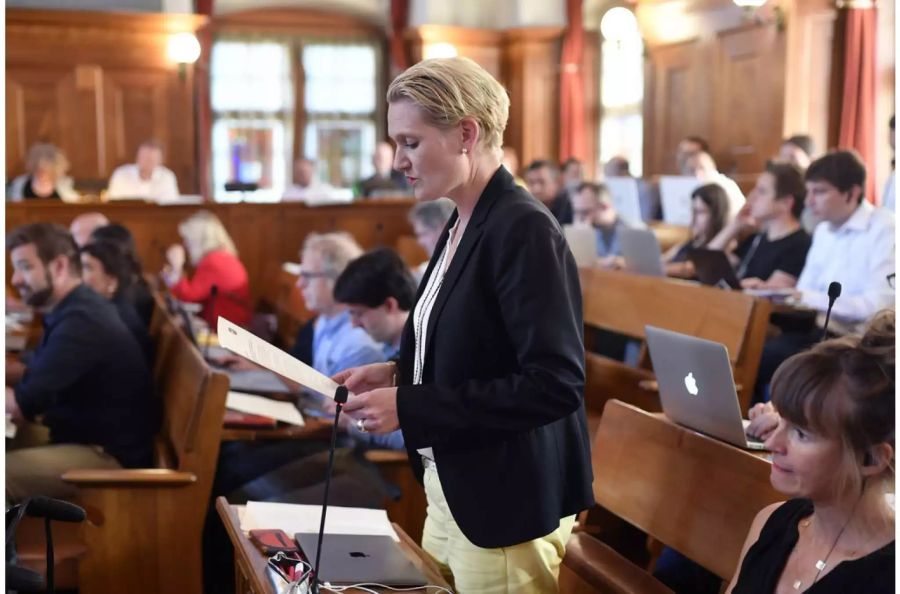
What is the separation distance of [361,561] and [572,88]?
10.3 m

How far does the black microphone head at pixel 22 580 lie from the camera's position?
6.05 feet

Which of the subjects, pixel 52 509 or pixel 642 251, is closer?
pixel 52 509

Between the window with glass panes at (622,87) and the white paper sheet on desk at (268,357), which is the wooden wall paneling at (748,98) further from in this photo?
the white paper sheet on desk at (268,357)

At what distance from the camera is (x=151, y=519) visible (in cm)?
321

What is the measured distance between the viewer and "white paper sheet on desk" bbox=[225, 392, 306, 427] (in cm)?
356

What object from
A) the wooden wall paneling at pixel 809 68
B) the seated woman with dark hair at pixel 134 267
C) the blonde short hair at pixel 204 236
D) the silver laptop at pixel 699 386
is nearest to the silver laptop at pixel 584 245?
the blonde short hair at pixel 204 236

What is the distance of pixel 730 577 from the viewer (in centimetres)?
210

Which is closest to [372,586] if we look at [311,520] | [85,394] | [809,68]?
[311,520]

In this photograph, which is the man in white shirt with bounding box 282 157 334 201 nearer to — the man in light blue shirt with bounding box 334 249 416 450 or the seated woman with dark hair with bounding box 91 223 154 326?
the seated woman with dark hair with bounding box 91 223 154 326

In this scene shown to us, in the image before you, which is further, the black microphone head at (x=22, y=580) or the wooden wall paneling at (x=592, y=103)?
the wooden wall paneling at (x=592, y=103)

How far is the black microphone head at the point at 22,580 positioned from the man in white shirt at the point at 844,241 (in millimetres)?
3251

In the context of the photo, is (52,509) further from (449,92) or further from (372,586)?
(449,92)

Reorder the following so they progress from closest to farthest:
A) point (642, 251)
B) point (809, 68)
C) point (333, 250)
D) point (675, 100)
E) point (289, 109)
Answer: point (333, 250)
point (642, 251)
point (809, 68)
point (675, 100)
point (289, 109)

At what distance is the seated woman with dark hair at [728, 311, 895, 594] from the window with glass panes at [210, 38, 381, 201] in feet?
34.9
